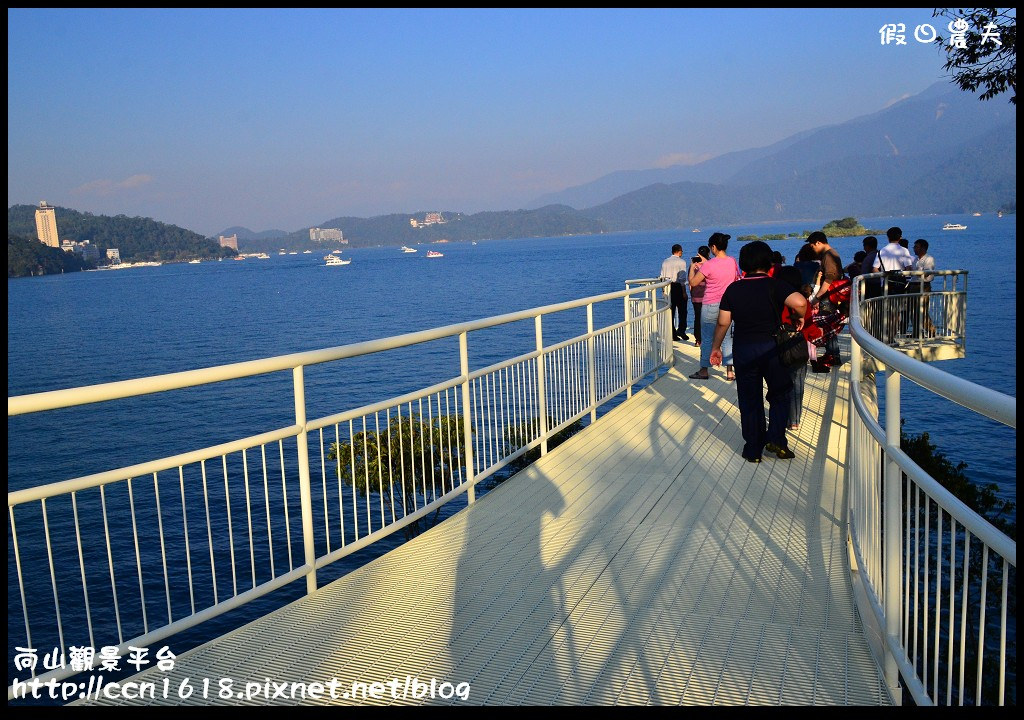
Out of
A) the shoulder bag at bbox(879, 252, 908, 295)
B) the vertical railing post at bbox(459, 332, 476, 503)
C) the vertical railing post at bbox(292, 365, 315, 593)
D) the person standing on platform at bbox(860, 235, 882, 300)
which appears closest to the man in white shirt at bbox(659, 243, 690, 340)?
the person standing on platform at bbox(860, 235, 882, 300)

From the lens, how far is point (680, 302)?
16328 millimetres

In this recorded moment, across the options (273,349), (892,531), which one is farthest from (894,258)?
(273,349)

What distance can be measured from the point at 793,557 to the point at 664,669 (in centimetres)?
172

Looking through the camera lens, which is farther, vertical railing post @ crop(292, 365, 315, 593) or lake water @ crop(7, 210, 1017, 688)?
lake water @ crop(7, 210, 1017, 688)

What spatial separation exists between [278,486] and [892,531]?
18219mm

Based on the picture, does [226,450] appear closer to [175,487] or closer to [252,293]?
[175,487]

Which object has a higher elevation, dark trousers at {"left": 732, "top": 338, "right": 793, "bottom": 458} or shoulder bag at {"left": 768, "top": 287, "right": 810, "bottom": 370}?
shoulder bag at {"left": 768, "top": 287, "right": 810, "bottom": 370}

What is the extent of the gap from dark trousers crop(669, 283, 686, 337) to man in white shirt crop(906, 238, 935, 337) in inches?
150

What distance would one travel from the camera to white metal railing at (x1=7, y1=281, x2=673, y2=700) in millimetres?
4055

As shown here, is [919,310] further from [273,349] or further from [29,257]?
[29,257]

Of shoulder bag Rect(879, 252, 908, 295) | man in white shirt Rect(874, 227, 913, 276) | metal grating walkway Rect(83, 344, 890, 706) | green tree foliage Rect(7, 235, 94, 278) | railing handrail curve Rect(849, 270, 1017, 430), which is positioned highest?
green tree foliage Rect(7, 235, 94, 278)

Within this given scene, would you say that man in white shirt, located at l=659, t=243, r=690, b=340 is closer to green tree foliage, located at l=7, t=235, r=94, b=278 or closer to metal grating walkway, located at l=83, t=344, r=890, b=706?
metal grating walkway, located at l=83, t=344, r=890, b=706

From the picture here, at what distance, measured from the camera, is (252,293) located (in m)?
111
